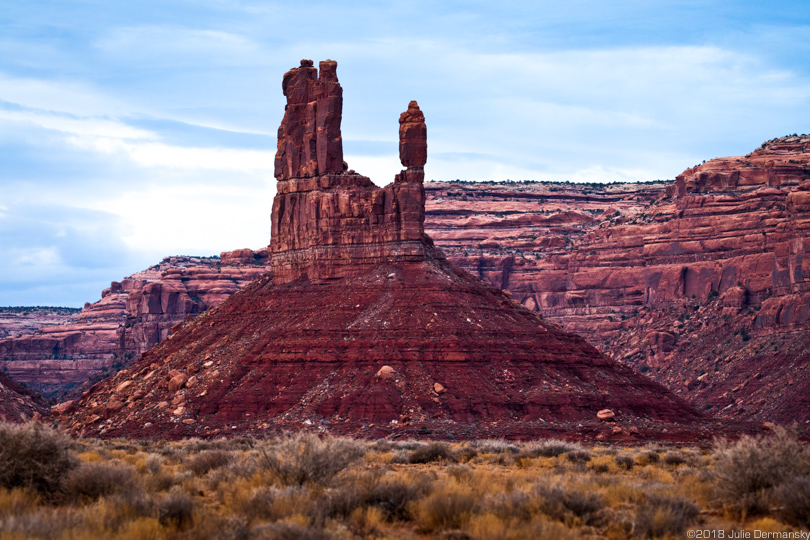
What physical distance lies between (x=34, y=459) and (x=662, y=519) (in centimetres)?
1353

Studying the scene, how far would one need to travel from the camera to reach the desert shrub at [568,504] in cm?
2162

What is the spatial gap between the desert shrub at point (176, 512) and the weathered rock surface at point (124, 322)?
5124 inches

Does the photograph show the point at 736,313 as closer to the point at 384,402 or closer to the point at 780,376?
the point at 780,376

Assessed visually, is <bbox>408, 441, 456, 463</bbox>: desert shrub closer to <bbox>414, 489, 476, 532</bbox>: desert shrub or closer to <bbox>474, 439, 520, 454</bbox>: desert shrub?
<bbox>474, 439, 520, 454</bbox>: desert shrub

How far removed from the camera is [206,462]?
3159 centimetres

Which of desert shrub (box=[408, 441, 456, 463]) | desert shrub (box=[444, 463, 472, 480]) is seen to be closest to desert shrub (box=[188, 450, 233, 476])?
desert shrub (box=[444, 463, 472, 480])

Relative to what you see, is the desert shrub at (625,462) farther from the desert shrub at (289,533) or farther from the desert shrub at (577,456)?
the desert shrub at (289,533)

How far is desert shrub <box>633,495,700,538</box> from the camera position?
→ 20.5 m

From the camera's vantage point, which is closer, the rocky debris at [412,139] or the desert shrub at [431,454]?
the desert shrub at [431,454]

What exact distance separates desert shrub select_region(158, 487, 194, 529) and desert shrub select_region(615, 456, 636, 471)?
19.0 m

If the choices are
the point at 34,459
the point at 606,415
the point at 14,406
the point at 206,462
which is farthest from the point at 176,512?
the point at 14,406

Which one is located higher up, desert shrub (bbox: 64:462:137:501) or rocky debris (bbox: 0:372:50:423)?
desert shrub (bbox: 64:462:137:501)

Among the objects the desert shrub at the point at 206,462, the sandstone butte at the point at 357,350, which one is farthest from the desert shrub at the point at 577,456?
the sandstone butte at the point at 357,350

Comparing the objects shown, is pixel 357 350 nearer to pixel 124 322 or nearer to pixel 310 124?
pixel 310 124
